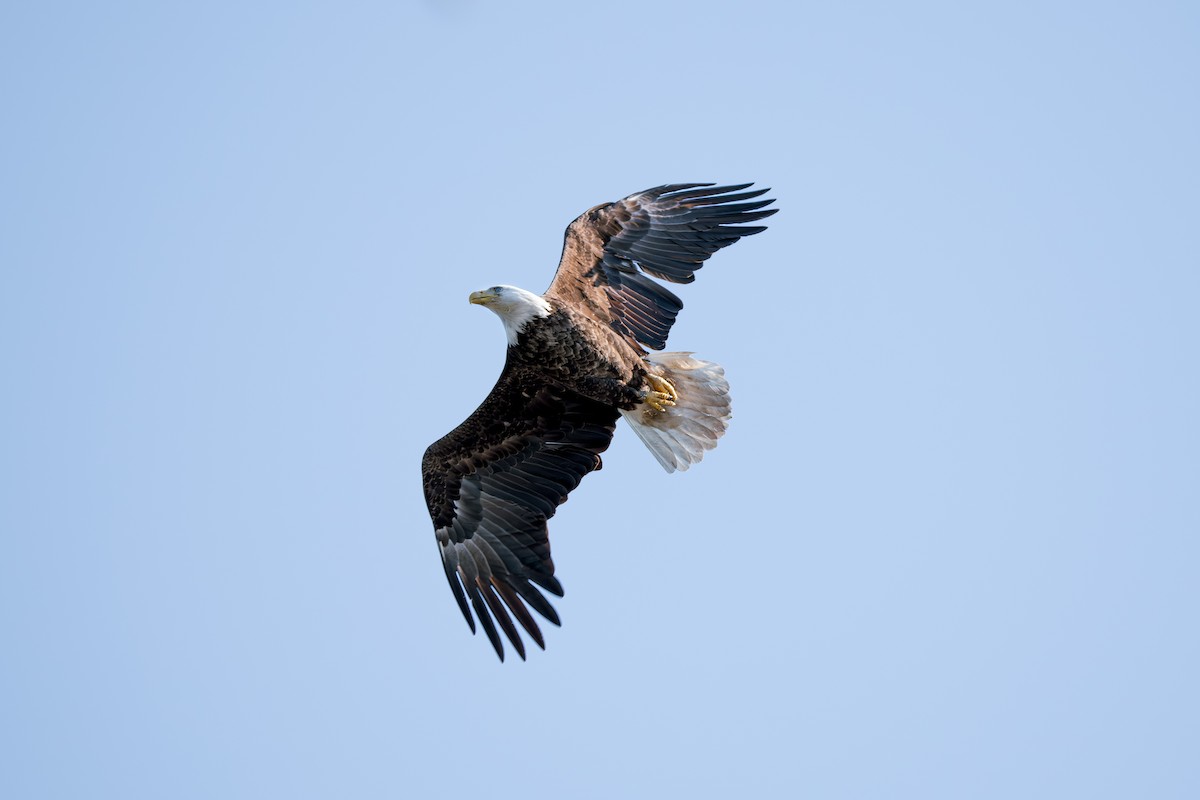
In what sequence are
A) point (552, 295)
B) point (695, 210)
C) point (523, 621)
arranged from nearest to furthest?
point (523, 621) → point (552, 295) → point (695, 210)

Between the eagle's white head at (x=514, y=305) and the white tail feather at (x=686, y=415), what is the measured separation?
3.68 ft

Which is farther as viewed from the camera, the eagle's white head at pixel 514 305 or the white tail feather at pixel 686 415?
the white tail feather at pixel 686 415

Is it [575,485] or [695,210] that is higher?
[695,210]

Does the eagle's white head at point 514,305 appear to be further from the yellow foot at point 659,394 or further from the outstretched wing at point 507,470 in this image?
the yellow foot at point 659,394

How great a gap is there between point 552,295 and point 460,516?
152cm

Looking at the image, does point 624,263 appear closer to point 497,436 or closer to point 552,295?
point 552,295

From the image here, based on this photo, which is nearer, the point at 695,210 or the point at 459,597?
the point at 459,597

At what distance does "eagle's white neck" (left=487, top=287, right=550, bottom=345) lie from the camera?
8945 millimetres

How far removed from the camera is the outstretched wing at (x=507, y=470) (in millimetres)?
9117

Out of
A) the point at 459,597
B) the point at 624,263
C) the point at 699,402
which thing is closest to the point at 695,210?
the point at 624,263

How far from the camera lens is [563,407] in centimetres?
930

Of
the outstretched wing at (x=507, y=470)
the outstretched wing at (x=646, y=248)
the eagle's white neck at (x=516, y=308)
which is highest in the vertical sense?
the outstretched wing at (x=646, y=248)

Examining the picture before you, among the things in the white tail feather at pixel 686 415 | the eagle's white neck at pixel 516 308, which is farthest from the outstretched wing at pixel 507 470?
the white tail feather at pixel 686 415

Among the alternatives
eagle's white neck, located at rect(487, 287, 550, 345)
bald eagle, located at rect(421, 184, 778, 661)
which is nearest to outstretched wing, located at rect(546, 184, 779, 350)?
bald eagle, located at rect(421, 184, 778, 661)
